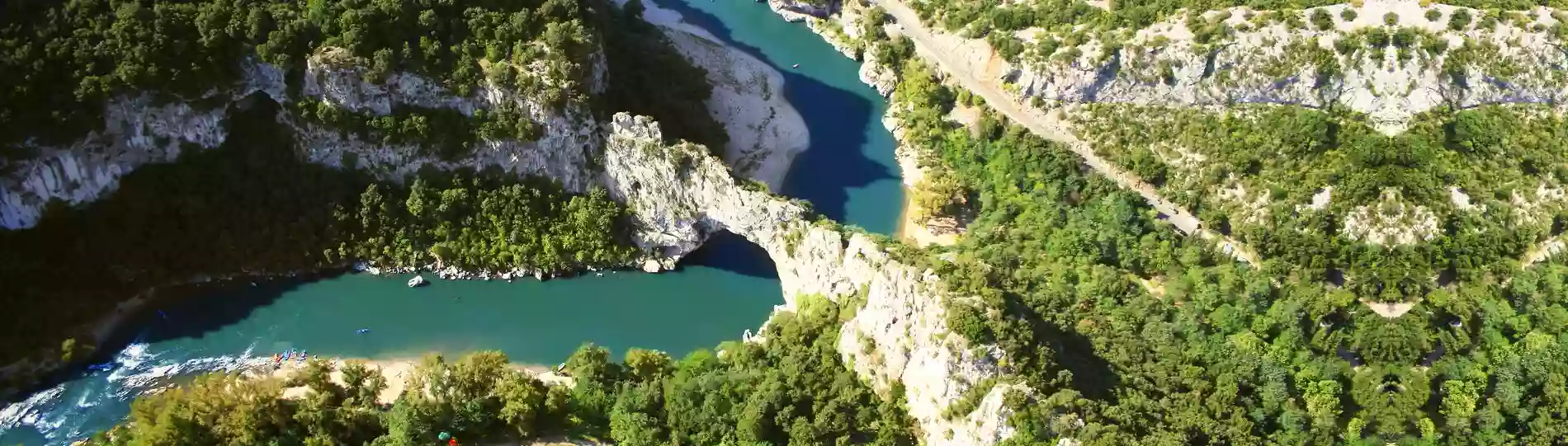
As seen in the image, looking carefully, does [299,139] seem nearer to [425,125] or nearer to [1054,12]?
[425,125]

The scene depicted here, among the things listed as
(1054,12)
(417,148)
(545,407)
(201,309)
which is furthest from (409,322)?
(1054,12)

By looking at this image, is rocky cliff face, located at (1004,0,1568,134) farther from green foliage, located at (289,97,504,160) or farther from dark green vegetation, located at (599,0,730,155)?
green foliage, located at (289,97,504,160)

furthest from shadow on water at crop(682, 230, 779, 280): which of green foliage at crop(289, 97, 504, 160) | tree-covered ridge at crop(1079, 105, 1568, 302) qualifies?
tree-covered ridge at crop(1079, 105, 1568, 302)

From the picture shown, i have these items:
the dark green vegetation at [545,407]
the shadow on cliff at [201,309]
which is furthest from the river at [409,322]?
the dark green vegetation at [545,407]

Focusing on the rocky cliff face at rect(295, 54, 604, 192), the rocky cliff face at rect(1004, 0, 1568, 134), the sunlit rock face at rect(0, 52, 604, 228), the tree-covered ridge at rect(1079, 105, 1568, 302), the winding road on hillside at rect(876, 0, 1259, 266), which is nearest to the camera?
the tree-covered ridge at rect(1079, 105, 1568, 302)

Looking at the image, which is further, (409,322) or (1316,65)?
(1316,65)
